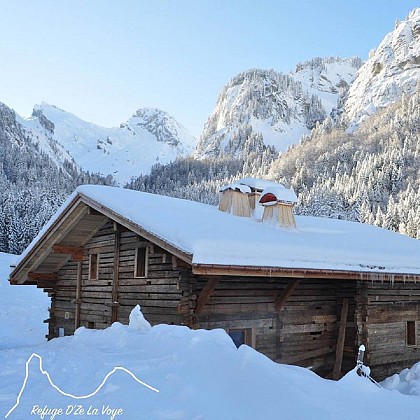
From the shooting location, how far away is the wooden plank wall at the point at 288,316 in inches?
398

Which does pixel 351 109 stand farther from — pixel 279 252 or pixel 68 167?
pixel 279 252

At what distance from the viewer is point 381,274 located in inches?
437

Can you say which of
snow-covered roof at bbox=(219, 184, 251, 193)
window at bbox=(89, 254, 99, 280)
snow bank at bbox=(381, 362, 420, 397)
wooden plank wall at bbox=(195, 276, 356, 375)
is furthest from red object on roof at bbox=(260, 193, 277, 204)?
snow bank at bbox=(381, 362, 420, 397)

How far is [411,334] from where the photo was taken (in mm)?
13141

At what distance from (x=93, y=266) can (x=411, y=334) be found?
9.45 m

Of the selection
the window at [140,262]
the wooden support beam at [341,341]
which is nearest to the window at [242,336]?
the window at [140,262]

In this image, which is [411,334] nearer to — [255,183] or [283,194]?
[283,194]

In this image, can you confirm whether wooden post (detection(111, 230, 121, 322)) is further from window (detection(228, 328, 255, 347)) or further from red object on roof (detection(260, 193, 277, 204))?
red object on roof (detection(260, 193, 277, 204))

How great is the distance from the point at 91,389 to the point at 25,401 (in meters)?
0.64

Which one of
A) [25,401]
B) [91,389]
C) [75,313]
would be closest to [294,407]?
[91,389]

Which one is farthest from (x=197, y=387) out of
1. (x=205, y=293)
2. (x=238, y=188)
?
(x=238, y=188)

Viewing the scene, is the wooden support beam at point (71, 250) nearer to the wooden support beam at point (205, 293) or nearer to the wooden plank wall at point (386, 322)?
the wooden support beam at point (205, 293)

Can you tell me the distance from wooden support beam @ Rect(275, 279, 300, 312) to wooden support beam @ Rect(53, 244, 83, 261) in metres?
6.28

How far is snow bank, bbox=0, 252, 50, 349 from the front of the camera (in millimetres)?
24534
